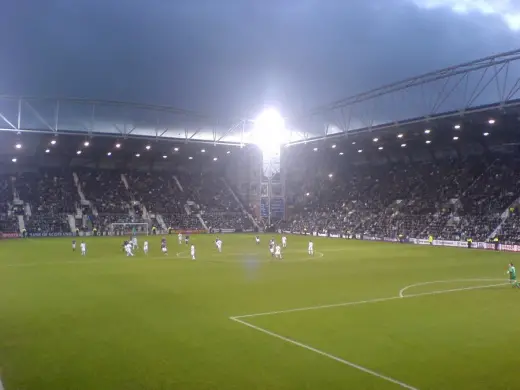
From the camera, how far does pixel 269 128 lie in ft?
189

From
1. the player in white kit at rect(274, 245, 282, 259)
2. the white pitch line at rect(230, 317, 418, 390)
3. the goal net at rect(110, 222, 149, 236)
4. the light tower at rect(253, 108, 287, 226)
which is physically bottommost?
the white pitch line at rect(230, 317, 418, 390)

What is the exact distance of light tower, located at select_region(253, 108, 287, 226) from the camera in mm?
57344

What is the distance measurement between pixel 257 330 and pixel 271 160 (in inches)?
2131

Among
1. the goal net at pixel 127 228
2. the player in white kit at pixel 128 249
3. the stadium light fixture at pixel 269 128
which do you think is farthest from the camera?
the goal net at pixel 127 228

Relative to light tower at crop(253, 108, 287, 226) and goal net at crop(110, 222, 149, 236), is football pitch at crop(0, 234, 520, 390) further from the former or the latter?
goal net at crop(110, 222, 149, 236)

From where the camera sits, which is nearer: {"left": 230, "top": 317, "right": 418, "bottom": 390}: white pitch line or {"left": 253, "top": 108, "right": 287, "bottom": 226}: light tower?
{"left": 230, "top": 317, "right": 418, "bottom": 390}: white pitch line

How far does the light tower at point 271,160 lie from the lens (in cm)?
5734

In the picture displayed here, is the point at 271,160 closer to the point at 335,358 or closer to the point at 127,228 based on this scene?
the point at 127,228

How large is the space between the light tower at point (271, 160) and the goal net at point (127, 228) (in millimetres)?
18841

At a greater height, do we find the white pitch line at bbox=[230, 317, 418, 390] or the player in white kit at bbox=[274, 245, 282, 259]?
the player in white kit at bbox=[274, 245, 282, 259]

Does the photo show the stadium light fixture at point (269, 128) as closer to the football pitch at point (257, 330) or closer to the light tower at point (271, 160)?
the light tower at point (271, 160)

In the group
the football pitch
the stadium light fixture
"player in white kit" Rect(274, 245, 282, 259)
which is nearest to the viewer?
the football pitch

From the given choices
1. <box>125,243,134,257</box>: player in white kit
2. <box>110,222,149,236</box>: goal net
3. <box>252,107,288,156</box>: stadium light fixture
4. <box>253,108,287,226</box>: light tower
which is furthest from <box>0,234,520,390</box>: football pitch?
<box>110,222,149,236</box>: goal net

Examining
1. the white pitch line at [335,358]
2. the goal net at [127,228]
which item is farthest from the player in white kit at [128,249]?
the goal net at [127,228]
